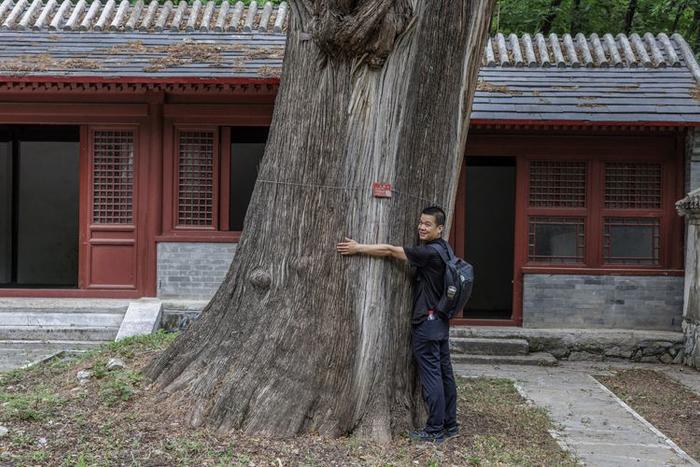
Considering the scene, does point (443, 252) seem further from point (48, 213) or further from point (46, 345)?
point (48, 213)

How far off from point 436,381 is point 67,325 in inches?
265

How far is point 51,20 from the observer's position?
1284 cm

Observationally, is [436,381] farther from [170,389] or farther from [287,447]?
[170,389]

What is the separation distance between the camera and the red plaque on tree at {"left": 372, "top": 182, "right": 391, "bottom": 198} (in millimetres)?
5227

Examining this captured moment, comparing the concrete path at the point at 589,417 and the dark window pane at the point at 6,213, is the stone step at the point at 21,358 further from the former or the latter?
the dark window pane at the point at 6,213

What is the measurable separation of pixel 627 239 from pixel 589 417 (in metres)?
4.82

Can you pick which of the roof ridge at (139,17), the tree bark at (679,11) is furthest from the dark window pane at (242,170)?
the tree bark at (679,11)

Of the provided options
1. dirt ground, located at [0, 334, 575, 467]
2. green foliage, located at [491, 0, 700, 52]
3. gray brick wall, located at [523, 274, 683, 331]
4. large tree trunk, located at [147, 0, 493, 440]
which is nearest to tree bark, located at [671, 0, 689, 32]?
green foliage, located at [491, 0, 700, 52]

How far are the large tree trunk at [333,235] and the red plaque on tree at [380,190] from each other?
4 cm

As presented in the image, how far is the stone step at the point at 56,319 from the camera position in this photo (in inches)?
404

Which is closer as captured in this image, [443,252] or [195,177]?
[443,252]

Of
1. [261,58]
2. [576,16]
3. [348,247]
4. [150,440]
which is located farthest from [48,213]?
[576,16]

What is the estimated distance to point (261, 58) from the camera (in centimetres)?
1135

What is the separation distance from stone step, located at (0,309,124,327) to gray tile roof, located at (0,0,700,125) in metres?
3.30
